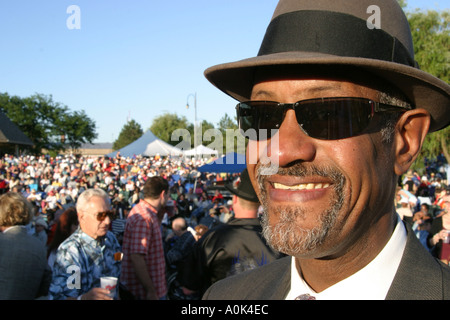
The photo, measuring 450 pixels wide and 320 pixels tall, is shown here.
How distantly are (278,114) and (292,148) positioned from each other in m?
0.15

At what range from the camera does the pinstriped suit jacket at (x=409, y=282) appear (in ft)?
4.02

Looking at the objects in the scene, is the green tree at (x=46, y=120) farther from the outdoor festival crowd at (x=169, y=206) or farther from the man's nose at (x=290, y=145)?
the man's nose at (x=290, y=145)

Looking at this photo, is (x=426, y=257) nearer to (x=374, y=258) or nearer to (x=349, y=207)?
(x=374, y=258)

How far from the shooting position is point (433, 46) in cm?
2091

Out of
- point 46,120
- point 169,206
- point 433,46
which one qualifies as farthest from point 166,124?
point 169,206

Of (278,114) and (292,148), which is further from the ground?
(278,114)

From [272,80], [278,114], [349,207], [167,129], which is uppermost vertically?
[167,129]

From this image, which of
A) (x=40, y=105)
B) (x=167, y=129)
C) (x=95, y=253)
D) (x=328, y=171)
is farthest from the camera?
(x=40, y=105)

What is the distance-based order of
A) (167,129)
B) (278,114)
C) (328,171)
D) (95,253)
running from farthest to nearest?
1. (167,129)
2. (95,253)
3. (278,114)
4. (328,171)

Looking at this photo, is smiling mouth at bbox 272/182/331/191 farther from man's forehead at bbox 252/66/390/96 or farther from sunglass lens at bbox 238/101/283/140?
man's forehead at bbox 252/66/390/96

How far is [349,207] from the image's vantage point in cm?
127

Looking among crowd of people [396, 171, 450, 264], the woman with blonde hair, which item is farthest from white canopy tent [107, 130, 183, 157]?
the woman with blonde hair
